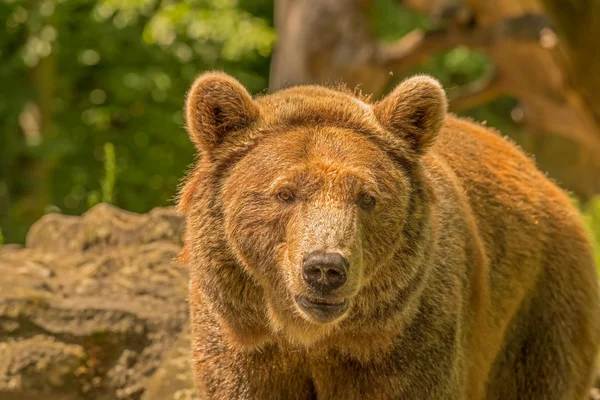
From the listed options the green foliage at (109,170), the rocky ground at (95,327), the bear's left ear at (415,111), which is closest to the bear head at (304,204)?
the bear's left ear at (415,111)

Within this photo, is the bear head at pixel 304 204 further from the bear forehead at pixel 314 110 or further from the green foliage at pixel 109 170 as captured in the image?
the green foliage at pixel 109 170

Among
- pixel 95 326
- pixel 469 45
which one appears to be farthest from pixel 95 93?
pixel 95 326

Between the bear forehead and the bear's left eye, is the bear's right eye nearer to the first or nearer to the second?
the bear's left eye

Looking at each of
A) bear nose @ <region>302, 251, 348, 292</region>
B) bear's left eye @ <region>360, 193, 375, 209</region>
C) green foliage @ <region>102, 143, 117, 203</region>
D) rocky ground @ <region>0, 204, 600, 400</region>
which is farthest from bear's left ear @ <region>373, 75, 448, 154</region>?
green foliage @ <region>102, 143, 117, 203</region>

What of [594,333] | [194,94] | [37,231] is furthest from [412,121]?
[37,231]

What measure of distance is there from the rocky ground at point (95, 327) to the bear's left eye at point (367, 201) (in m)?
2.09

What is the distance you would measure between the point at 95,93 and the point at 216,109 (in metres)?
15.3

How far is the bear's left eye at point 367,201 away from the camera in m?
4.13

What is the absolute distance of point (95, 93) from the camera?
63.2 feet

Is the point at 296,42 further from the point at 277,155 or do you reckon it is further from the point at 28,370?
the point at 277,155

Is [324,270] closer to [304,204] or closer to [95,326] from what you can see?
[304,204]

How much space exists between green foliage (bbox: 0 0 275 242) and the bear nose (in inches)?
473

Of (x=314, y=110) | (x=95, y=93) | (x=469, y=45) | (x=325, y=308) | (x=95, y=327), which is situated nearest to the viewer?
(x=325, y=308)

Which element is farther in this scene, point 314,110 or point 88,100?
point 88,100
